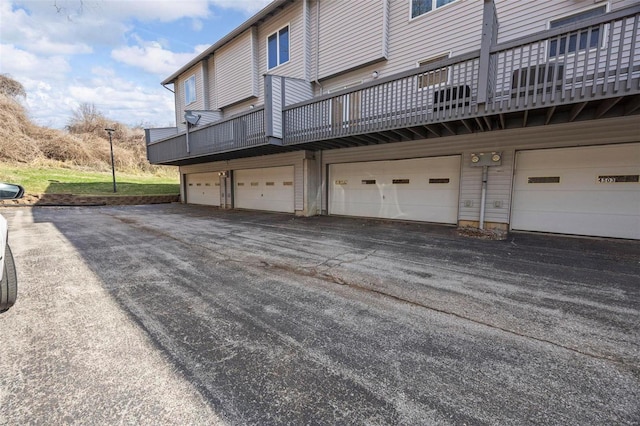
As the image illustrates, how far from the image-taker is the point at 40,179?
14977 mm

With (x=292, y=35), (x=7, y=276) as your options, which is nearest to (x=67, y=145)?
(x=292, y=35)

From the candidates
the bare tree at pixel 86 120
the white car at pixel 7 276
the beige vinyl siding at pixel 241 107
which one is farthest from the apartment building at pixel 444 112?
the bare tree at pixel 86 120

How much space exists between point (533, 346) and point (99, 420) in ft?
9.85

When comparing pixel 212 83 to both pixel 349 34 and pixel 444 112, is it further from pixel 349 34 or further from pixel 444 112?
pixel 444 112

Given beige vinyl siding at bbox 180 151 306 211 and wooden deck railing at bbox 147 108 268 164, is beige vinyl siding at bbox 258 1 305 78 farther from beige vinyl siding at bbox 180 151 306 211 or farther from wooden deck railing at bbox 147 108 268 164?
beige vinyl siding at bbox 180 151 306 211

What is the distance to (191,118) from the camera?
1241 cm

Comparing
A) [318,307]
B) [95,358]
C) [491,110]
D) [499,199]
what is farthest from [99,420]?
[499,199]

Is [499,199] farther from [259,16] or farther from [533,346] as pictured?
[259,16]

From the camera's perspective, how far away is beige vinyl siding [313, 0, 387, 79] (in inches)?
316

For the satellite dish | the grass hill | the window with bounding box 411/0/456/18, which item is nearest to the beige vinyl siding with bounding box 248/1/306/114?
the window with bounding box 411/0/456/18

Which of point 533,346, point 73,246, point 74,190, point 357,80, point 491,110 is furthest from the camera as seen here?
point 74,190

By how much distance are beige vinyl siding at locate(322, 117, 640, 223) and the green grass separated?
643 inches

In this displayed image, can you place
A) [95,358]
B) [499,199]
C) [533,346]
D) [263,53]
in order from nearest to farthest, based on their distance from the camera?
[95,358] → [533,346] → [499,199] → [263,53]

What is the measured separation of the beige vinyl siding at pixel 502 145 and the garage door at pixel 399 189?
0.31m
